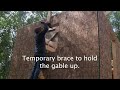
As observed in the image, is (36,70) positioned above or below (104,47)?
below

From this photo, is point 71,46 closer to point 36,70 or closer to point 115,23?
point 36,70

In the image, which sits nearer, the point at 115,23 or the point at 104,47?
the point at 104,47

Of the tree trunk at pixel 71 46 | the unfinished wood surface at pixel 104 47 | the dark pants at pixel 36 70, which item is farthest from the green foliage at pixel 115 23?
the dark pants at pixel 36 70

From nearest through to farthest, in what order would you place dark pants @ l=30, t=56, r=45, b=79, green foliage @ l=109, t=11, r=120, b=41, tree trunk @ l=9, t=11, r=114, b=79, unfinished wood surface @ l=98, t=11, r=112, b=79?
1. dark pants @ l=30, t=56, r=45, b=79
2. tree trunk @ l=9, t=11, r=114, b=79
3. unfinished wood surface @ l=98, t=11, r=112, b=79
4. green foliage @ l=109, t=11, r=120, b=41

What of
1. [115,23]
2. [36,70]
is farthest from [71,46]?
[115,23]

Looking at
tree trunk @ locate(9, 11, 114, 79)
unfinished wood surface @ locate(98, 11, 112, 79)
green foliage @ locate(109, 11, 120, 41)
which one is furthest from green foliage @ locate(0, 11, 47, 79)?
green foliage @ locate(109, 11, 120, 41)

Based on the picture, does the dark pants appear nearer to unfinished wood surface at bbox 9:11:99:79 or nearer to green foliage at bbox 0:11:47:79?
unfinished wood surface at bbox 9:11:99:79

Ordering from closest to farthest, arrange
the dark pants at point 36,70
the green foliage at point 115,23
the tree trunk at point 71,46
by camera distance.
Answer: the dark pants at point 36,70 < the tree trunk at point 71,46 < the green foliage at point 115,23

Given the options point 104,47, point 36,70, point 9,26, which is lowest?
point 36,70

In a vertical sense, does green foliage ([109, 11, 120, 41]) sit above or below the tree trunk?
above

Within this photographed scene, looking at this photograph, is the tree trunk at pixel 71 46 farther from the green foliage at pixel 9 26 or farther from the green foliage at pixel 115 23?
the green foliage at pixel 115 23

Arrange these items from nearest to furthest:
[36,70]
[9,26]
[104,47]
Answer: [36,70], [104,47], [9,26]

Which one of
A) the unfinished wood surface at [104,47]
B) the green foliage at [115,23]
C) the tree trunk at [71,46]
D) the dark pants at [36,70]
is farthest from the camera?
the green foliage at [115,23]
